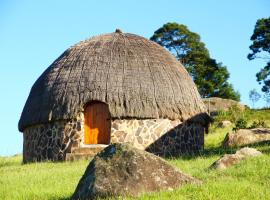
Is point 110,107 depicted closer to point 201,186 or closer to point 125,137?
point 125,137

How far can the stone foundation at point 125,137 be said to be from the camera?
1934 centimetres

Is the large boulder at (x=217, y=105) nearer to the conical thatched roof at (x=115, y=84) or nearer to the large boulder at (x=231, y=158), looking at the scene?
the conical thatched roof at (x=115, y=84)

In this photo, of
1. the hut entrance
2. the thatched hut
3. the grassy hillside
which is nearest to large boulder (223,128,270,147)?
the thatched hut

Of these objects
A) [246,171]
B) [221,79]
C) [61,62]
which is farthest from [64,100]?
[221,79]

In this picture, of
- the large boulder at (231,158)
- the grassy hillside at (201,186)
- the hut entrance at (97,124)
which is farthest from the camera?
the hut entrance at (97,124)

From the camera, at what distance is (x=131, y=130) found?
63.5 feet

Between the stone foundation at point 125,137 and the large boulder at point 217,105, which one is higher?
the large boulder at point 217,105

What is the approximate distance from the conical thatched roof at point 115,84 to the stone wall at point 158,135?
0.33 m

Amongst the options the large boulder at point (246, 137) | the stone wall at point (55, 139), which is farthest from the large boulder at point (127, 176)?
the large boulder at point (246, 137)

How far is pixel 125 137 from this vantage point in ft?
63.3

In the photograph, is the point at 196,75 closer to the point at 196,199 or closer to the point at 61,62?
the point at 61,62

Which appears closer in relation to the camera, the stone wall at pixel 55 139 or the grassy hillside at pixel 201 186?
the grassy hillside at pixel 201 186

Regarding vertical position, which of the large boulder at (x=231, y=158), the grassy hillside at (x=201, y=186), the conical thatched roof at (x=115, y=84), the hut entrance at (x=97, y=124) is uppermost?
the conical thatched roof at (x=115, y=84)

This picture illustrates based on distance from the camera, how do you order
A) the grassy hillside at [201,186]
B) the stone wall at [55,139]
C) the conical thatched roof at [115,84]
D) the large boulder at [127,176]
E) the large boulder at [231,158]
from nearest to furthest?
the grassy hillside at [201,186] → the large boulder at [127,176] → the large boulder at [231,158] → the conical thatched roof at [115,84] → the stone wall at [55,139]
